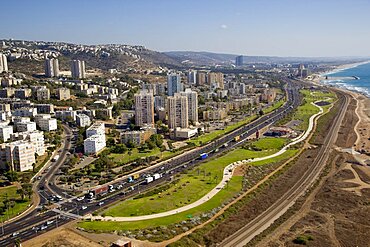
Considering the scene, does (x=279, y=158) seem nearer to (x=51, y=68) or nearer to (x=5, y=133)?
(x=5, y=133)

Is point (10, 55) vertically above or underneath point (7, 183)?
above

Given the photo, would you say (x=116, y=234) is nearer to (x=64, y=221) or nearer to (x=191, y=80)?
(x=64, y=221)

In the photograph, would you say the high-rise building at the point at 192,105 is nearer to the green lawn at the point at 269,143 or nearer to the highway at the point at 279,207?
the green lawn at the point at 269,143

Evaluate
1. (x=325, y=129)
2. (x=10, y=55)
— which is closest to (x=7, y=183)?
(x=325, y=129)

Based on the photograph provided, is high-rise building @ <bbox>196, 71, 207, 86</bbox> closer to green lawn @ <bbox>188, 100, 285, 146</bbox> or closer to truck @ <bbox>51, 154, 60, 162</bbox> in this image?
green lawn @ <bbox>188, 100, 285, 146</bbox>

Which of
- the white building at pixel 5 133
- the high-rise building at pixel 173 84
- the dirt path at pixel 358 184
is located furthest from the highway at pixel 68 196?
the high-rise building at pixel 173 84

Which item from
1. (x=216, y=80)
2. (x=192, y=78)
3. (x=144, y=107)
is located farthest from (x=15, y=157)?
(x=192, y=78)
